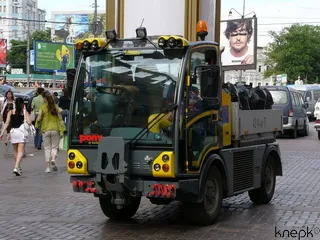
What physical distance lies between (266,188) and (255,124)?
123cm

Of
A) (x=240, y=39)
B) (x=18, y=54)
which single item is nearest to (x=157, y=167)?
(x=240, y=39)

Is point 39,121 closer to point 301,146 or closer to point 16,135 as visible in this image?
point 16,135

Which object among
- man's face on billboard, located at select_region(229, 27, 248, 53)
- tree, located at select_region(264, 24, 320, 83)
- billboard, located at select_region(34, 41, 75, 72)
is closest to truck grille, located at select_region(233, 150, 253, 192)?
man's face on billboard, located at select_region(229, 27, 248, 53)

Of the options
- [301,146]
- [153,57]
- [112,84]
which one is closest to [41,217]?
[112,84]

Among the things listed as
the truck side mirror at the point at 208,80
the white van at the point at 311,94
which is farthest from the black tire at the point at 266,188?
the white van at the point at 311,94

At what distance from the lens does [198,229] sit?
888 cm

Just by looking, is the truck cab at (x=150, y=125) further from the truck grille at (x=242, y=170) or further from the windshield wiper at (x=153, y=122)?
the truck grille at (x=242, y=170)

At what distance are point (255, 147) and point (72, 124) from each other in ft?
9.99

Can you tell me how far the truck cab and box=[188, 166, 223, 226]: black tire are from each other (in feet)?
0.04

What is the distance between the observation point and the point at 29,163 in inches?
678

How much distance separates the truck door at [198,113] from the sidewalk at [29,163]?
22.1 feet

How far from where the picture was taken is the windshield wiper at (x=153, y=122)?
841cm

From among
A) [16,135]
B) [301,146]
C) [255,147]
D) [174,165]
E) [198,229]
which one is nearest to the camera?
[174,165]

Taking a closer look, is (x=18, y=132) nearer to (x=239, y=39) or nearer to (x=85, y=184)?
(x=85, y=184)
